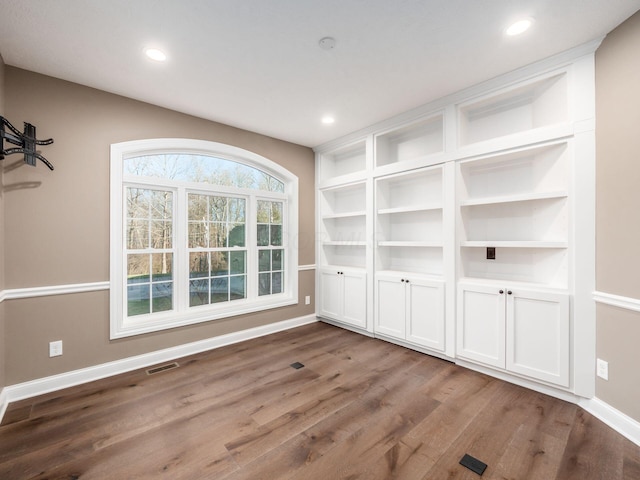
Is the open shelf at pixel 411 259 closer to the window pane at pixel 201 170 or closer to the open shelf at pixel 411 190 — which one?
the open shelf at pixel 411 190

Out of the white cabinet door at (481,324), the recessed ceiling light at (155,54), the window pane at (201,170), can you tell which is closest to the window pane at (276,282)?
the window pane at (201,170)

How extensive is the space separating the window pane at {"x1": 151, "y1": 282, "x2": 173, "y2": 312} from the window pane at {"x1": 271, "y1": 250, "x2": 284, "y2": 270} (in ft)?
4.67

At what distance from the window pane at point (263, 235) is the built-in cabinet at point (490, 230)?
1.15m

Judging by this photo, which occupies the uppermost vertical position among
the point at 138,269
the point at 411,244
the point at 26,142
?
the point at 26,142

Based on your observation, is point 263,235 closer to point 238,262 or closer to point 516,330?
point 238,262

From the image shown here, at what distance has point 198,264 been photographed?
3.56 meters

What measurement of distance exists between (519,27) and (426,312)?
8.52ft

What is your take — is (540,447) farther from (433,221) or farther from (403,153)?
(403,153)

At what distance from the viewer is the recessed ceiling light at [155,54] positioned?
7.29ft

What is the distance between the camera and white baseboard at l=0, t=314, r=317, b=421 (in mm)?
2395

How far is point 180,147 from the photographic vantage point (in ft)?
10.7

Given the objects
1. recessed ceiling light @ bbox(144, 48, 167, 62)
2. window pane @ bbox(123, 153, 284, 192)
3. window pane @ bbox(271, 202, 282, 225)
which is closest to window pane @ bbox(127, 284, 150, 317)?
window pane @ bbox(123, 153, 284, 192)

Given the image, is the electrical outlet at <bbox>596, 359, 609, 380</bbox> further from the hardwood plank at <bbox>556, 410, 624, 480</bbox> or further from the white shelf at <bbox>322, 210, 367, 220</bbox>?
the white shelf at <bbox>322, 210, 367, 220</bbox>

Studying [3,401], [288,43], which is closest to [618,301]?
[288,43]
